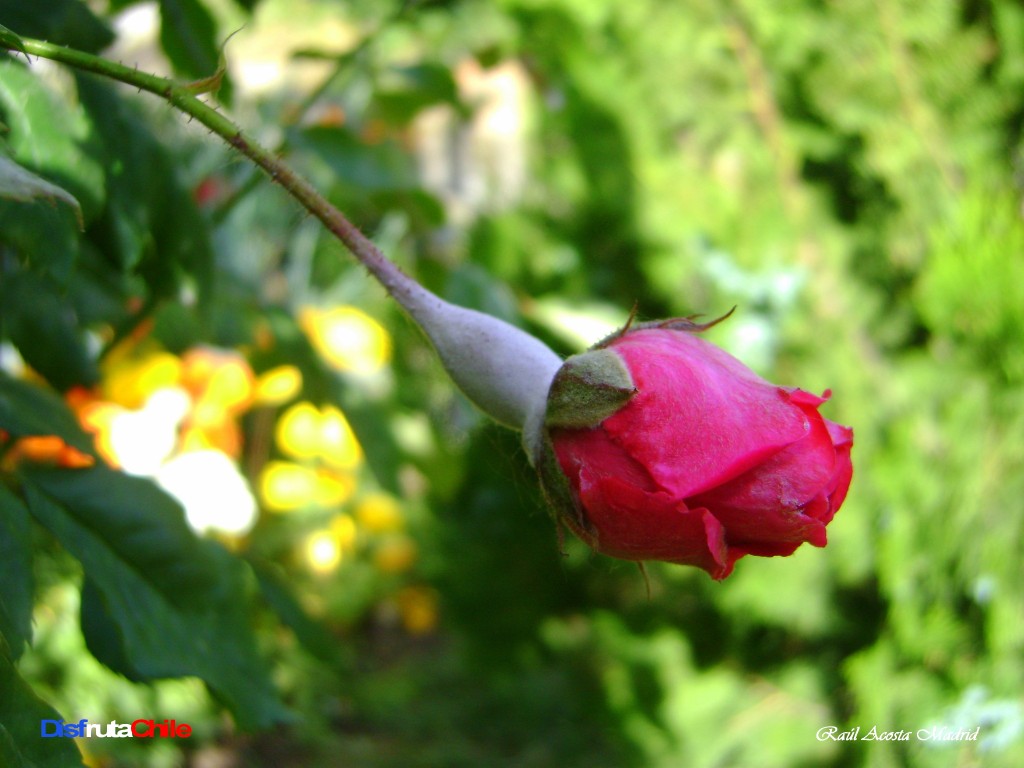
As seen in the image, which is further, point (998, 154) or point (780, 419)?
point (998, 154)

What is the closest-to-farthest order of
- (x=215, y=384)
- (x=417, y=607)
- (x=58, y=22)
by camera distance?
(x=58, y=22) → (x=215, y=384) → (x=417, y=607)

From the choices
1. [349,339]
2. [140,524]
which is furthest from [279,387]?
[140,524]

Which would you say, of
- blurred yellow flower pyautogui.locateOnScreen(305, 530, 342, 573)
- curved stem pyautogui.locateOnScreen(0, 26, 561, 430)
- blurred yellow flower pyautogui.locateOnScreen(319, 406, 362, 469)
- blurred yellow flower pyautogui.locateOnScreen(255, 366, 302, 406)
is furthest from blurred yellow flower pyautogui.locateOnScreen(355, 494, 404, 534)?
curved stem pyautogui.locateOnScreen(0, 26, 561, 430)

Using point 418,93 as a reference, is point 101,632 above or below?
below

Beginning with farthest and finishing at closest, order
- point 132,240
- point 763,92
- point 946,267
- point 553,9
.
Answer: point 553,9 < point 763,92 < point 946,267 < point 132,240

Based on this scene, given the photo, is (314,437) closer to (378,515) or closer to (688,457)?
(378,515)

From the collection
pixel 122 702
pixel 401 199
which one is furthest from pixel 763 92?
pixel 122 702

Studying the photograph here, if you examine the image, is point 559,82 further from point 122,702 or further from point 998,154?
point 122,702
